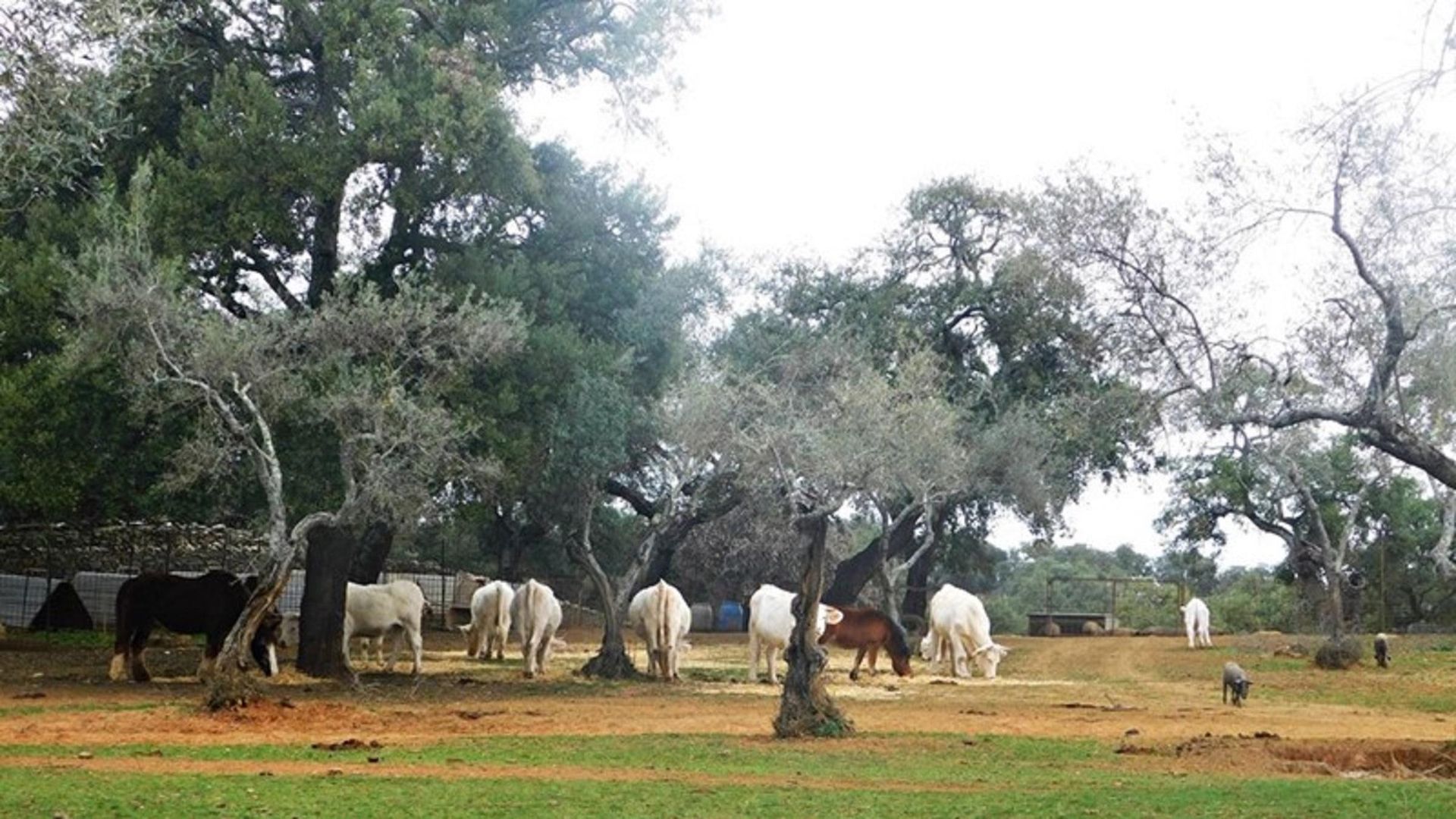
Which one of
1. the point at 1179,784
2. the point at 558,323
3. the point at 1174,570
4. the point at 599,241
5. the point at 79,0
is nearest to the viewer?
the point at 79,0

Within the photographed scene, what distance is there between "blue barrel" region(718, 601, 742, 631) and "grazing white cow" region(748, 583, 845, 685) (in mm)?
26627

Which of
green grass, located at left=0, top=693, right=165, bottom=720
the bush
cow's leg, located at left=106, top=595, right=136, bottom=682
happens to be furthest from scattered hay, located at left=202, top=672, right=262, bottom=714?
the bush

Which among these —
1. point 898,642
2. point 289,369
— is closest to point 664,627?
point 898,642

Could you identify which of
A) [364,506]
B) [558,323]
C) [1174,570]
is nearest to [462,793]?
[364,506]

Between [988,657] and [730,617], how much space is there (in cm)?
2647

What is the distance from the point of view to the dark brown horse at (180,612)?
83.7 feet

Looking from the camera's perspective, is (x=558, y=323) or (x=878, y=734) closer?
(x=878, y=734)

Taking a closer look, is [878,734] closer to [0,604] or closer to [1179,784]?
[1179,784]

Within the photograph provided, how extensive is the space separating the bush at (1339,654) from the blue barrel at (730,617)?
90.6 feet

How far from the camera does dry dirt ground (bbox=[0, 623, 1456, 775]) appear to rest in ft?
57.6

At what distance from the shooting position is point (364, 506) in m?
22.1

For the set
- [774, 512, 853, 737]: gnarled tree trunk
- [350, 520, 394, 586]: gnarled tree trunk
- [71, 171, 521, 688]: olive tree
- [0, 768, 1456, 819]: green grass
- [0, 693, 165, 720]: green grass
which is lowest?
[0, 768, 1456, 819]: green grass

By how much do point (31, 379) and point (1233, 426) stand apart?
1712 centimetres

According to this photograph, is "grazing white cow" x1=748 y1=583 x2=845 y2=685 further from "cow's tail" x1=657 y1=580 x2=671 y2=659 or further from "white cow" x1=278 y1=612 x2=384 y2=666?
"white cow" x1=278 y1=612 x2=384 y2=666
